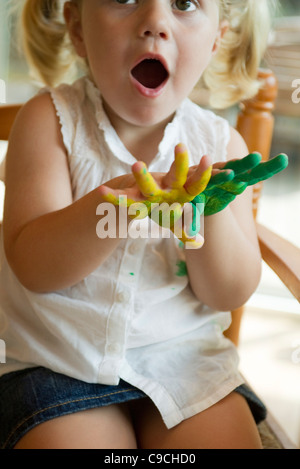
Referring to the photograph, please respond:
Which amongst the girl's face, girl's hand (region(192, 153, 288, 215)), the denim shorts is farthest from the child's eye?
the denim shorts

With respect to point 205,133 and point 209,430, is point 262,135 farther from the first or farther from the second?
point 209,430

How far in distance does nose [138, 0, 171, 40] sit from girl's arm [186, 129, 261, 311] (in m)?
0.21

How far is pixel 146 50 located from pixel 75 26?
17cm

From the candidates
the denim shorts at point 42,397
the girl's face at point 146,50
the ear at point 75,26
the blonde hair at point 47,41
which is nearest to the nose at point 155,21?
the girl's face at point 146,50

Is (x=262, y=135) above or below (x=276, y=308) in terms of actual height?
above

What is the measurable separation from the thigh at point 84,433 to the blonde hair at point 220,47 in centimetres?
52

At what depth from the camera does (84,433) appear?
2.05 feet

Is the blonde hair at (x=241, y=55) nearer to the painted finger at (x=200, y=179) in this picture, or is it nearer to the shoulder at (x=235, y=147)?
the shoulder at (x=235, y=147)

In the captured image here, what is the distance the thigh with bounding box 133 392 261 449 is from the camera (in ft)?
2.13

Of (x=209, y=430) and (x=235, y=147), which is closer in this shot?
(x=209, y=430)

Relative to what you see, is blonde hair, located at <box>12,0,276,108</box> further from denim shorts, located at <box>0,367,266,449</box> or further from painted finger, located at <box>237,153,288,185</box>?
denim shorts, located at <box>0,367,266,449</box>

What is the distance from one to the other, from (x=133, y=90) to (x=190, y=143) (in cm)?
15

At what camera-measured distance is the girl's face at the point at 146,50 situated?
64 centimetres

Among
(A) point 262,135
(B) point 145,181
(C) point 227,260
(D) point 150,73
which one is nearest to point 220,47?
(A) point 262,135
